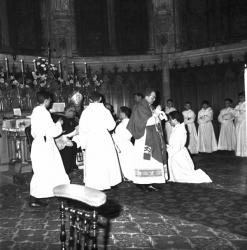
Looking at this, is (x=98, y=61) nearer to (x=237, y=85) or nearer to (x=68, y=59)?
(x=68, y=59)

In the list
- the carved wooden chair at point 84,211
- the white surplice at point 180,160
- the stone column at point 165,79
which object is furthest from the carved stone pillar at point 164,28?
the carved wooden chair at point 84,211

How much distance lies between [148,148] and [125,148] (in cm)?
128

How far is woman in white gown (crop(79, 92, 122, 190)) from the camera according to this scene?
6.52 metres

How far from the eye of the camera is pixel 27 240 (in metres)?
4.32

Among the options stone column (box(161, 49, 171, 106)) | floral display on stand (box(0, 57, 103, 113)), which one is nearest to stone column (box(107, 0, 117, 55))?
stone column (box(161, 49, 171, 106))

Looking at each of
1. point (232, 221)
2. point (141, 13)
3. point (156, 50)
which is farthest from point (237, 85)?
point (232, 221)

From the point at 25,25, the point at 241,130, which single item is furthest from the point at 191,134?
the point at 25,25

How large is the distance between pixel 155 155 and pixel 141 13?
385 inches

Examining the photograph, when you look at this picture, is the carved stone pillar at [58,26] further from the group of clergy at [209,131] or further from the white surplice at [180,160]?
the white surplice at [180,160]

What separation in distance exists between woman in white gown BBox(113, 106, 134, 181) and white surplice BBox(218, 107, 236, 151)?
426cm

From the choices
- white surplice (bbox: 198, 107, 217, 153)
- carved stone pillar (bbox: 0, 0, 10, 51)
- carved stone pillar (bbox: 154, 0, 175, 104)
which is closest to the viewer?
white surplice (bbox: 198, 107, 217, 153)

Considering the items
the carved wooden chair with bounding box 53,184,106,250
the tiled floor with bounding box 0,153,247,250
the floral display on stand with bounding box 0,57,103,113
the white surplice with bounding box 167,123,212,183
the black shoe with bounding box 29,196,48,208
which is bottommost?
the tiled floor with bounding box 0,153,247,250

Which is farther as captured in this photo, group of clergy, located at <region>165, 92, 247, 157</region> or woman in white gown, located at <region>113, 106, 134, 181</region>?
group of clergy, located at <region>165, 92, 247, 157</region>

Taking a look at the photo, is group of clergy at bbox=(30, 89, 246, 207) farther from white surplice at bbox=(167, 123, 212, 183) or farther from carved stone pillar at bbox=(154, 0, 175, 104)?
carved stone pillar at bbox=(154, 0, 175, 104)
